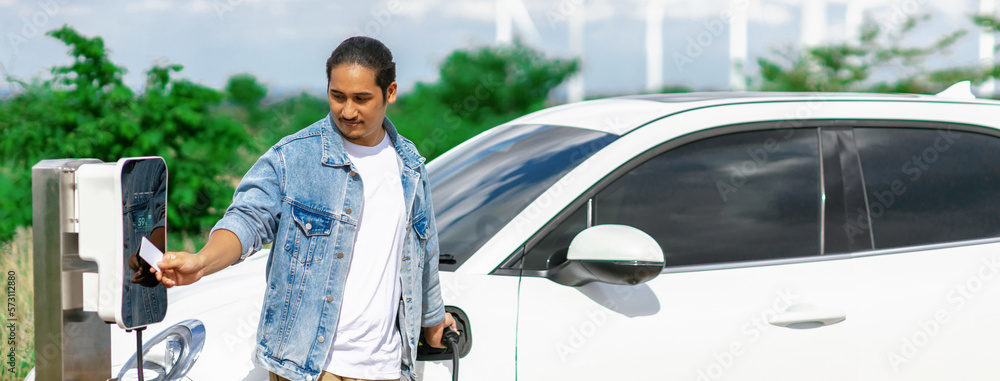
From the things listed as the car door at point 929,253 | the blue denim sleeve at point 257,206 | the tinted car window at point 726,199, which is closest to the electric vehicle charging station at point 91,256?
the blue denim sleeve at point 257,206

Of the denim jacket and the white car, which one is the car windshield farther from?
the denim jacket

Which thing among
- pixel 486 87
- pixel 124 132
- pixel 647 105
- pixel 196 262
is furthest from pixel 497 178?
pixel 486 87

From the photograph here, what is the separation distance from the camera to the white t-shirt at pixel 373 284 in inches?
81.0

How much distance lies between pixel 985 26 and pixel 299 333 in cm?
1488

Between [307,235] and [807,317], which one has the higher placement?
[307,235]

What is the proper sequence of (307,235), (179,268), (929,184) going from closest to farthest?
(179,268) → (307,235) → (929,184)

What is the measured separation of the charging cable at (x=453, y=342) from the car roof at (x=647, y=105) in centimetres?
89

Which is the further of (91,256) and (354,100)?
(354,100)

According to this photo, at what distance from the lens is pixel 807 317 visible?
2.55 metres

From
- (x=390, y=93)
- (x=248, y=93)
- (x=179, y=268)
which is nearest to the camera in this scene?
(x=179, y=268)

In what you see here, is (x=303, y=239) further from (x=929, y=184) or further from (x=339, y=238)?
(x=929, y=184)

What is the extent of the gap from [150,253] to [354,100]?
23.3 inches

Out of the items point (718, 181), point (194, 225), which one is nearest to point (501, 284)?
point (718, 181)

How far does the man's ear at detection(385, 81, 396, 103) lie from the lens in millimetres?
2120
